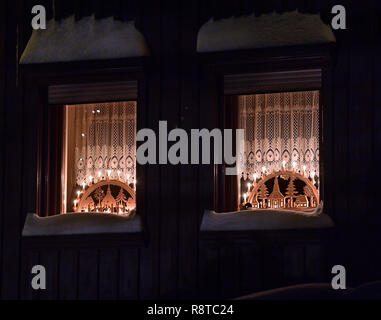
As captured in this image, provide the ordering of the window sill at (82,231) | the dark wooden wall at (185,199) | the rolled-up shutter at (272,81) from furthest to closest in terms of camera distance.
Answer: the window sill at (82,231), the rolled-up shutter at (272,81), the dark wooden wall at (185,199)

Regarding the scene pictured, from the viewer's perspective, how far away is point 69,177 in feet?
29.2

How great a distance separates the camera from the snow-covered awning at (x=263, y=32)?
7895 millimetres

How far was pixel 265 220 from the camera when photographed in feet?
25.8

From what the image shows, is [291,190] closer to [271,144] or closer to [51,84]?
[271,144]

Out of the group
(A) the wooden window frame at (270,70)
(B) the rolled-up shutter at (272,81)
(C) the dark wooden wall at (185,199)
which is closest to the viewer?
(C) the dark wooden wall at (185,199)

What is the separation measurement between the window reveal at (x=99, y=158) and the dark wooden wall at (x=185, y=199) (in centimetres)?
50

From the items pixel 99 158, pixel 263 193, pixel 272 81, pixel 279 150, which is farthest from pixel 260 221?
pixel 99 158

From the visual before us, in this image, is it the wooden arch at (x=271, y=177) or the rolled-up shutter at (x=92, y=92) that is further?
the rolled-up shutter at (x=92, y=92)

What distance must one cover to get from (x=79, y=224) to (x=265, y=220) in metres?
2.05

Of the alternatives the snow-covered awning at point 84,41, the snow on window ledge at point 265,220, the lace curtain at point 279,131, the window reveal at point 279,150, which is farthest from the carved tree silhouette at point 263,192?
the snow-covered awning at point 84,41

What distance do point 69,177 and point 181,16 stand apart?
227cm

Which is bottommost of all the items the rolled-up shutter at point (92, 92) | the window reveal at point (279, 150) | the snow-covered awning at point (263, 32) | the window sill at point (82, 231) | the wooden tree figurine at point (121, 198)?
the window sill at point (82, 231)

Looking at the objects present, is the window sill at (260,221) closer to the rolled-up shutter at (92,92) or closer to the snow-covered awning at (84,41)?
the rolled-up shutter at (92,92)

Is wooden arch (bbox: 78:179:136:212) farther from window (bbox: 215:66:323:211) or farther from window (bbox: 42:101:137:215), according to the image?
window (bbox: 215:66:323:211)
